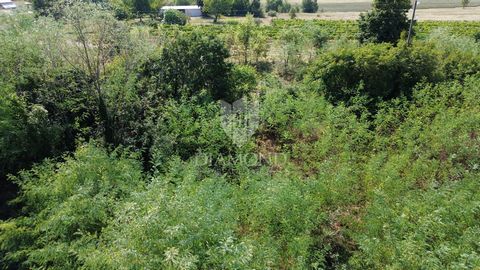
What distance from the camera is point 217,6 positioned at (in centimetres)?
3244

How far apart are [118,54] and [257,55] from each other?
8508mm

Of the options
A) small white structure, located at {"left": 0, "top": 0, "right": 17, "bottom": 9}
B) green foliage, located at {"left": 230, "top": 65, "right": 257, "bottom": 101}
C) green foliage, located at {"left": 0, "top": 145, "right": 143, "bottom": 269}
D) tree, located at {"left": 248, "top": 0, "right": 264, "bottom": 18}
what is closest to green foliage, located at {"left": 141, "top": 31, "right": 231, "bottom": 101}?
green foliage, located at {"left": 230, "top": 65, "right": 257, "bottom": 101}

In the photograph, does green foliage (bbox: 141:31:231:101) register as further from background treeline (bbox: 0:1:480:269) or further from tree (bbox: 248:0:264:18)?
tree (bbox: 248:0:264:18)

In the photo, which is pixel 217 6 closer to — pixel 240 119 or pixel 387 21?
pixel 387 21

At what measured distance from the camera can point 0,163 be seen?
7020 millimetres

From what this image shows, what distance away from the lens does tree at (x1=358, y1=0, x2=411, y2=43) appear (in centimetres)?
1340

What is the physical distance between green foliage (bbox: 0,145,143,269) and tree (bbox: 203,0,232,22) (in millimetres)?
29395

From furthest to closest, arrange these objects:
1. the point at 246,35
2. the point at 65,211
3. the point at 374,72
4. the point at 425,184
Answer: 1. the point at 246,35
2. the point at 374,72
3. the point at 425,184
4. the point at 65,211

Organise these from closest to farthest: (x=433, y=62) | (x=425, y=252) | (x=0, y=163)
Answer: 1. (x=425, y=252)
2. (x=0, y=163)
3. (x=433, y=62)

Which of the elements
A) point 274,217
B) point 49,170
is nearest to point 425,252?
point 274,217

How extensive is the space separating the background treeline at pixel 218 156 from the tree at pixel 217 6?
22694 millimetres

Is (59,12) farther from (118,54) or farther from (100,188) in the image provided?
(100,188)

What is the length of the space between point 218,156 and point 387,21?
10.0 metres

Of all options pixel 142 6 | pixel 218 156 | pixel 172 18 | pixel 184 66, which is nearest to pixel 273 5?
pixel 142 6
